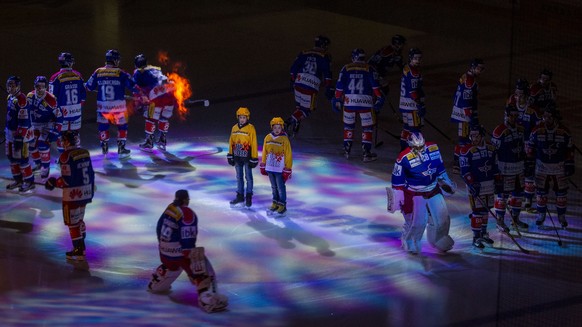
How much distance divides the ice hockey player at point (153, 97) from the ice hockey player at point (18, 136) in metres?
2.96

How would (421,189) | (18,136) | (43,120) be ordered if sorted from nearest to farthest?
(421,189) < (18,136) < (43,120)

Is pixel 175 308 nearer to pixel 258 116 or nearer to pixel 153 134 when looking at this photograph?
pixel 153 134

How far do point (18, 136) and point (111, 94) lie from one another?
258 centimetres

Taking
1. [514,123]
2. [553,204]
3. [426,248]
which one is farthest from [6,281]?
[553,204]

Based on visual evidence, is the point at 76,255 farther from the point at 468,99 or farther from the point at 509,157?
the point at 468,99

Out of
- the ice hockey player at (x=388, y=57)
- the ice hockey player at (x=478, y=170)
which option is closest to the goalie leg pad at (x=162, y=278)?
the ice hockey player at (x=478, y=170)

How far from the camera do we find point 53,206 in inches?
700

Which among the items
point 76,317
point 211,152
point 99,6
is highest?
point 99,6

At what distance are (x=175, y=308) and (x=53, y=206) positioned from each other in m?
4.74

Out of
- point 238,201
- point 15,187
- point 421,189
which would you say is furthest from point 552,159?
point 15,187

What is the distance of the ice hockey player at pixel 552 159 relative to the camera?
16625mm

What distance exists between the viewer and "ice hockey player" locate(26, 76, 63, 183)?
18.2 meters

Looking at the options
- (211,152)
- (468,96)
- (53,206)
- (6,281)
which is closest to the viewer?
(6,281)

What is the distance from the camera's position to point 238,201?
1775 centimetres
